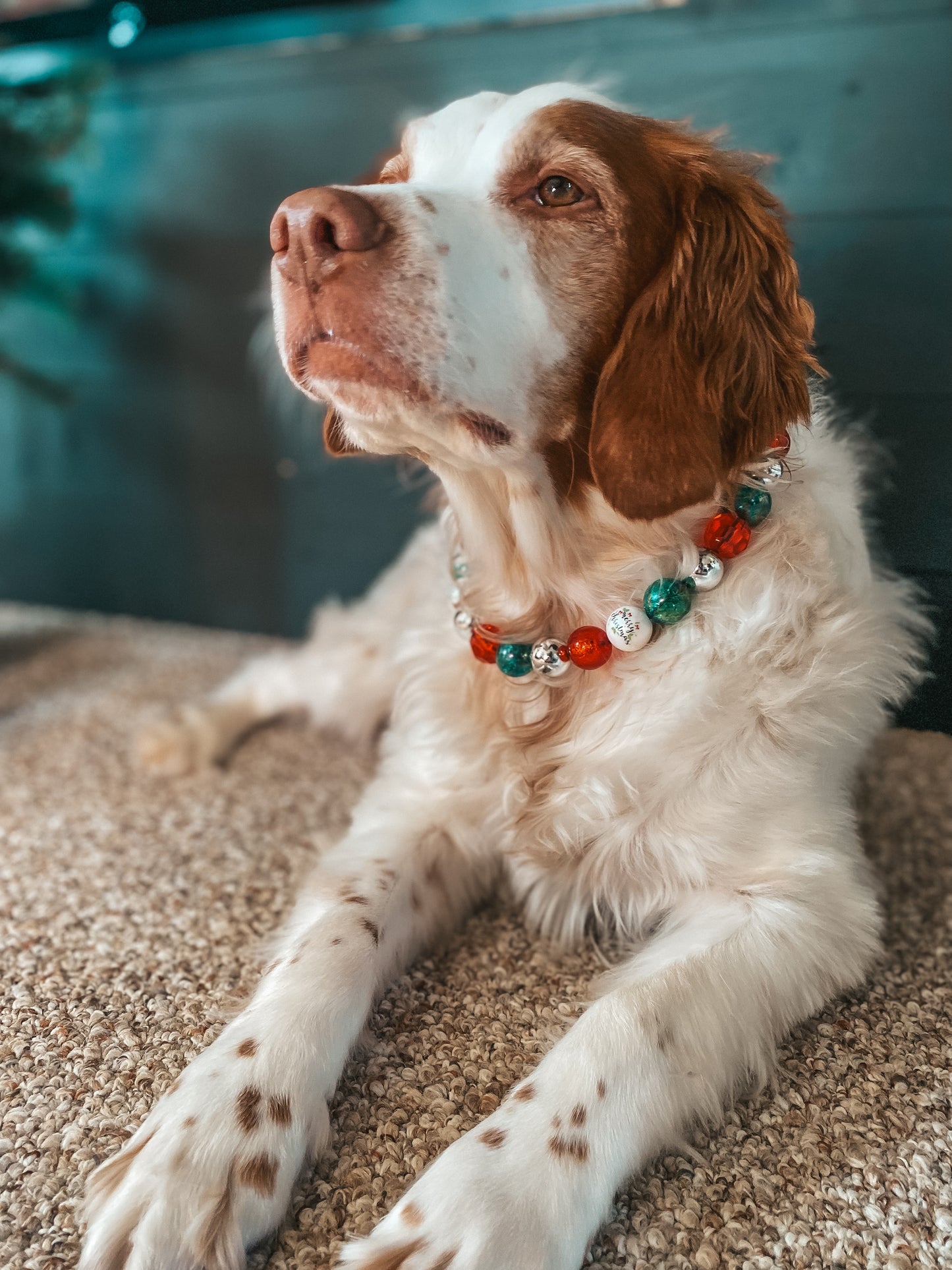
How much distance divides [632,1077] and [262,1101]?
0.35m

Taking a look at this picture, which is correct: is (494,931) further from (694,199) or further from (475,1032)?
(694,199)

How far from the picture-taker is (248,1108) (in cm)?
90

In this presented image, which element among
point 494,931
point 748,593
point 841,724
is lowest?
point 494,931

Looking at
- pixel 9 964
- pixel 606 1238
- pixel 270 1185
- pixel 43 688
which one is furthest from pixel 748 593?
pixel 43 688

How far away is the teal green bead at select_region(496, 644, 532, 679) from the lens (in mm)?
1271

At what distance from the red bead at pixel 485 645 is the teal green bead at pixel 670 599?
0.22 metres

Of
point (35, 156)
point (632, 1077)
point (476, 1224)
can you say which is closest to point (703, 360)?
point (632, 1077)

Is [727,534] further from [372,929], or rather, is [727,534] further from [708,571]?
[372,929]

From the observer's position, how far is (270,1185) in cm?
87

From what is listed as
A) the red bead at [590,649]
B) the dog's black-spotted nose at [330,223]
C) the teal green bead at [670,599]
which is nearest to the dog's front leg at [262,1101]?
the red bead at [590,649]

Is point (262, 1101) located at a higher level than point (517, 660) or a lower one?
lower

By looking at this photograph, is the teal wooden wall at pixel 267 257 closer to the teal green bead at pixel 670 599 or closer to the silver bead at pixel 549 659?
the teal green bead at pixel 670 599

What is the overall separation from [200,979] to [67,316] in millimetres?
1882

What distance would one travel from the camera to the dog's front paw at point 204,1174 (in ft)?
2.66
